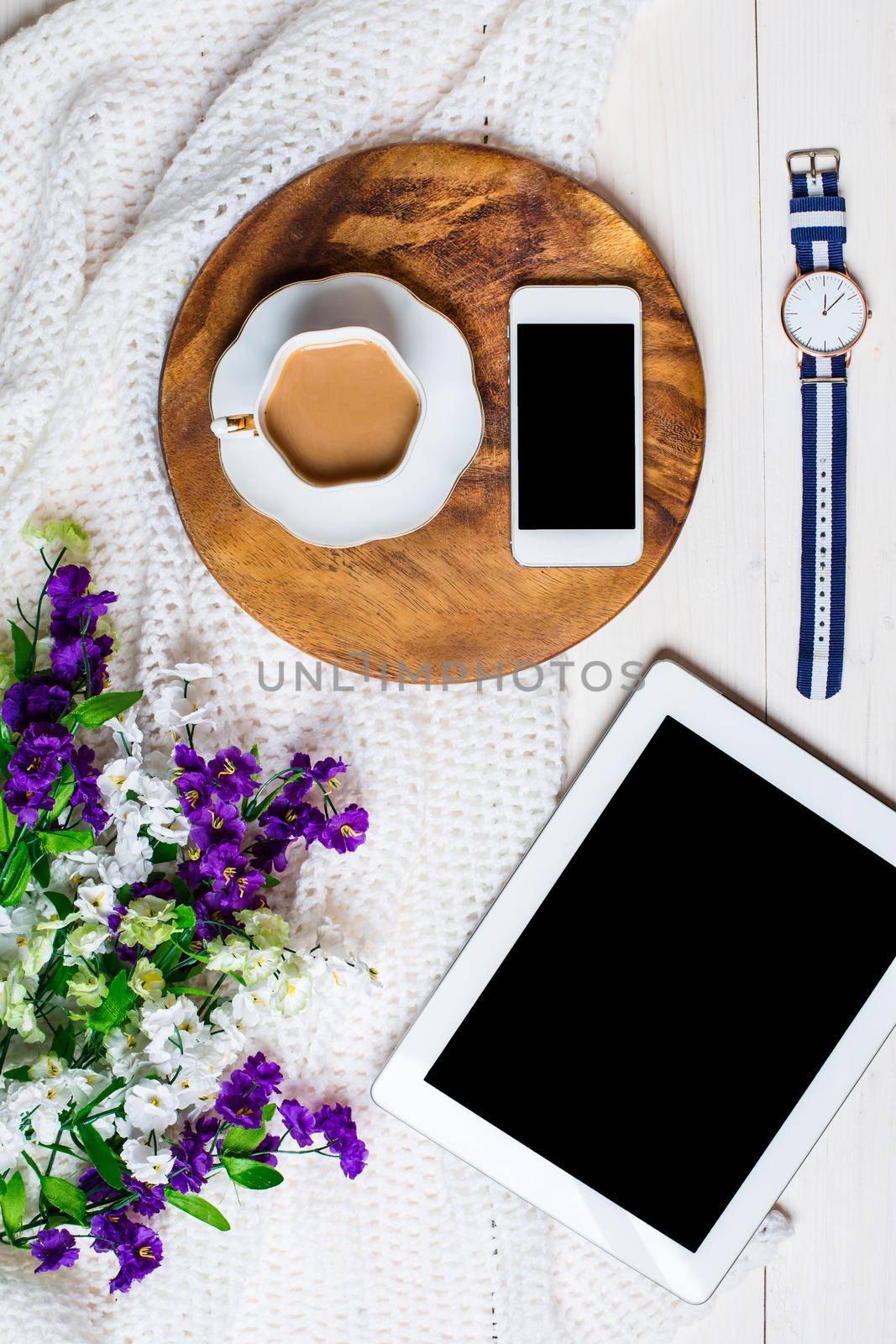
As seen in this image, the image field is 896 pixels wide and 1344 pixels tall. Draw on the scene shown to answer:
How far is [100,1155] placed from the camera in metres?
0.67

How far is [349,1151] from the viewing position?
2.52 ft

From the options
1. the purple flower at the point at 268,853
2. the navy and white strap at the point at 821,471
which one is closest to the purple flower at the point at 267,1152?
the purple flower at the point at 268,853

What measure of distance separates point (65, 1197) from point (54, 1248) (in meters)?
0.05

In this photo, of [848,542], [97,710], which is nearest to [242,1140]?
[97,710]

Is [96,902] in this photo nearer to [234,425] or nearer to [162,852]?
[162,852]

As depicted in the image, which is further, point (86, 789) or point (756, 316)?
point (756, 316)

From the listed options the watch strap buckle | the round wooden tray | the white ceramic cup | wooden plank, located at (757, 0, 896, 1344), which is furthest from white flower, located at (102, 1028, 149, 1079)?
the watch strap buckle

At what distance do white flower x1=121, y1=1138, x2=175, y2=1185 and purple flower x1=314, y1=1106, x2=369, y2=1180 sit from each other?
13cm

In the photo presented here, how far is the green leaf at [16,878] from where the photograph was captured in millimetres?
663

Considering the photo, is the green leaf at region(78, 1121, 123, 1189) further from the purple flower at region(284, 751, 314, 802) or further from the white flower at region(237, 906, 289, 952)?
the purple flower at region(284, 751, 314, 802)

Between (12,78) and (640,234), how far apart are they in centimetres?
53

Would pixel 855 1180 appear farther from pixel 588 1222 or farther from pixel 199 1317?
pixel 199 1317

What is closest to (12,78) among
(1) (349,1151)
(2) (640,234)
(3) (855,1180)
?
(2) (640,234)

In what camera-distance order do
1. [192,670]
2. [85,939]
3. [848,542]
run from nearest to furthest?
[85,939] < [192,670] < [848,542]
